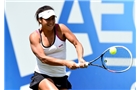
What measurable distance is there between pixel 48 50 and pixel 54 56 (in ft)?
0.31

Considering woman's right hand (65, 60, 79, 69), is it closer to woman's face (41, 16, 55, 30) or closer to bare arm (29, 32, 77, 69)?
bare arm (29, 32, 77, 69)

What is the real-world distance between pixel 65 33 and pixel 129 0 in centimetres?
190

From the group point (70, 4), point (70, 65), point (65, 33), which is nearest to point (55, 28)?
point (65, 33)

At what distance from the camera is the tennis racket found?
464 centimetres

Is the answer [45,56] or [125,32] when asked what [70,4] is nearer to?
[125,32]

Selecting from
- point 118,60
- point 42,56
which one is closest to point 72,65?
point 42,56

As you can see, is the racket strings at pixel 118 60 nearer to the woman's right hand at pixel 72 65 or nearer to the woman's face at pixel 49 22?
the woman's right hand at pixel 72 65

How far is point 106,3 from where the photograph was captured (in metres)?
6.22

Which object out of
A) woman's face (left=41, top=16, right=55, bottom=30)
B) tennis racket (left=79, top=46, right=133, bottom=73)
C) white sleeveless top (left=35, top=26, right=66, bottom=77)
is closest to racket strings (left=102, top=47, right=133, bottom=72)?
tennis racket (left=79, top=46, right=133, bottom=73)

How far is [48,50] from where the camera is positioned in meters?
4.56

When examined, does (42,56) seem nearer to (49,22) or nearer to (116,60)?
(49,22)

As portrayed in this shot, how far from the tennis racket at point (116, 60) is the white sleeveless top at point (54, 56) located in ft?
1.08

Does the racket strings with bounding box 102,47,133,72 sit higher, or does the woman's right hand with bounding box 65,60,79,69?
the woman's right hand with bounding box 65,60,79,69

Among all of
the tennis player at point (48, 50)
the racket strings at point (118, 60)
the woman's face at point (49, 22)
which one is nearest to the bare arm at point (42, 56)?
the tennis player at point (48, 50)
